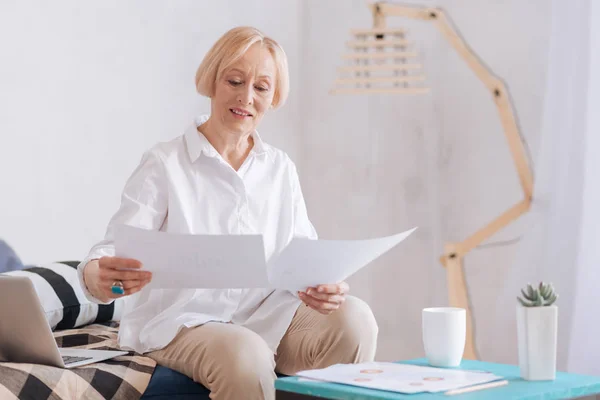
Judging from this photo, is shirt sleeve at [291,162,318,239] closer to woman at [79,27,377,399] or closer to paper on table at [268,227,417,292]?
woman at [79,27,377,399]

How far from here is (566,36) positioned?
105 inches

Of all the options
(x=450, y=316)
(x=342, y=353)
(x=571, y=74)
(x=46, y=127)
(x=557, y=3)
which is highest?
(x=557, y=3)

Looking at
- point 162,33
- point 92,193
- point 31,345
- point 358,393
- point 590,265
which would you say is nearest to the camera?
point 358,393

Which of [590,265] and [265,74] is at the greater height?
[265,74]

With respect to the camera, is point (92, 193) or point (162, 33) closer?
point (92, 193)

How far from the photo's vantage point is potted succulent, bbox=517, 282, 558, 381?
4.57ft

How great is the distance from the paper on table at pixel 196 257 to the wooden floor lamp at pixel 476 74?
150 centimetres

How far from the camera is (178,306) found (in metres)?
1.79

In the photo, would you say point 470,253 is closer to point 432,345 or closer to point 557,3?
point 557,3

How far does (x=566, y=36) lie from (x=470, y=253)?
869 millimetres

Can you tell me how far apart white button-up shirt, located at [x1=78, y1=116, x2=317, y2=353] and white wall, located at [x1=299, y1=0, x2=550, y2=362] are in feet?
4.20

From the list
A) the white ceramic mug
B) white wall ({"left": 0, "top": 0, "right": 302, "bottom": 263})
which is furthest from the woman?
white wall ({"left": 0, "top": 0, "right": 302, "bottom": 263})

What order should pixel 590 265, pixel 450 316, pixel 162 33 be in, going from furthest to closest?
1. pixel 162 33
2. pixel 590 265
3. pixel 450 316

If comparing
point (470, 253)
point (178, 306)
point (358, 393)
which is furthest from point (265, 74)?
point (470, 253)
